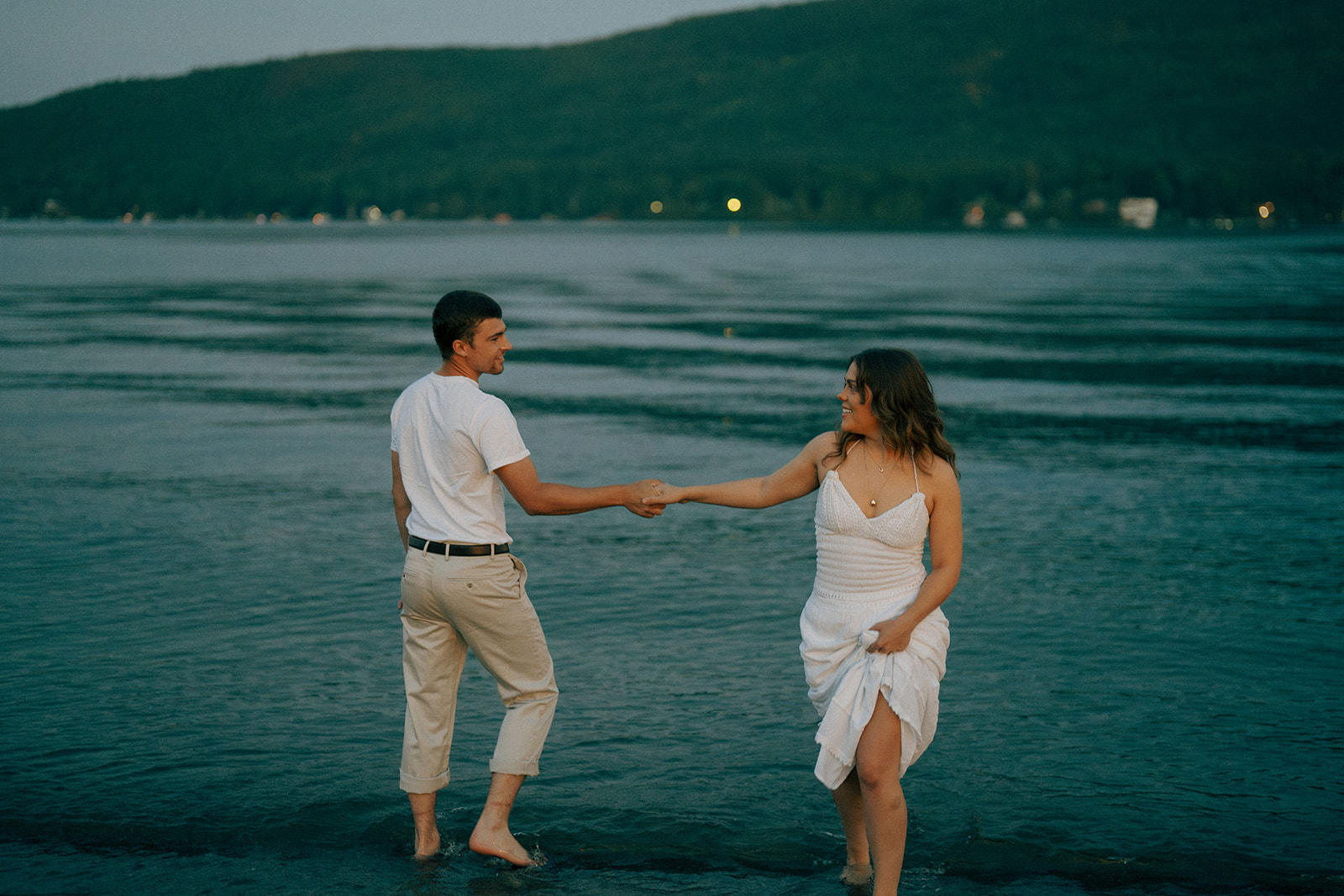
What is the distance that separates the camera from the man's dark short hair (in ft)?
15.7

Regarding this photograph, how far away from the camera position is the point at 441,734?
5.02 meters

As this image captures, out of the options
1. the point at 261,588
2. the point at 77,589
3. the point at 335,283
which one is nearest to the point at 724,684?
the point at 261,588

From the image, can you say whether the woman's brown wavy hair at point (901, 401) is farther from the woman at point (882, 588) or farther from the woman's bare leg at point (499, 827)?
the woman's bare leg at point (499, 827)

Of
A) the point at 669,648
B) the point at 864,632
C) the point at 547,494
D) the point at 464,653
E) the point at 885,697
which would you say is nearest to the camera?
the point at 885,697

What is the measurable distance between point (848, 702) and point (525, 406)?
1299cm

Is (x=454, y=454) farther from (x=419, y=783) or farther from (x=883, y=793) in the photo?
(x=883, y=793)

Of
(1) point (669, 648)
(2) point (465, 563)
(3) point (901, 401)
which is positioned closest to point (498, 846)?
(2) point (465, 563)

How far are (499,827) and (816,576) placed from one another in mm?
1447

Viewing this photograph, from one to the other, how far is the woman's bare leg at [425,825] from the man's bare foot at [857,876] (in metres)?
1.47

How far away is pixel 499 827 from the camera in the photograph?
4.98 meters

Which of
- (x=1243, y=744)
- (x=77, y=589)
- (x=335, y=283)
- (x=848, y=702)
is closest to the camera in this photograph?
(x=848, y=702)

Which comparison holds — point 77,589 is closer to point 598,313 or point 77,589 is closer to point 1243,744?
point 1243,744

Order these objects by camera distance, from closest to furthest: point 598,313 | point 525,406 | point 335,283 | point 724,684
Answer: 1. point 724,684
2. point 525,406
3. point 598,313
4. point 335,283

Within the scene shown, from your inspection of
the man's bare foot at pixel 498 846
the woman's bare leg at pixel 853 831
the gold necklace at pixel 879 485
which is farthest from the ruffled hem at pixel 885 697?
the man's bare foot at pixel 498 846
